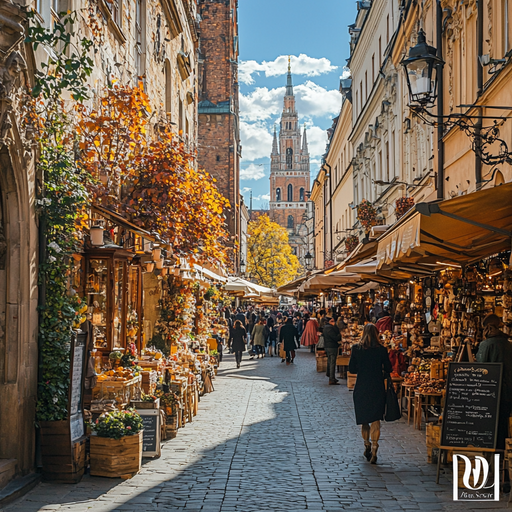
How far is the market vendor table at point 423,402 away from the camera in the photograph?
1119cm

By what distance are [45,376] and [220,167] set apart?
135ft

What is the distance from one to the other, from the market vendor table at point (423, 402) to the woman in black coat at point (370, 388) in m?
1.75

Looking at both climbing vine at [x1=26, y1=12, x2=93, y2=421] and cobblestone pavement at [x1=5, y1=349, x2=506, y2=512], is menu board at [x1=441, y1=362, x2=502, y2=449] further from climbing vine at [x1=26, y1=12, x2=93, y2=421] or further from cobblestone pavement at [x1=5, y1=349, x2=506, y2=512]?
climbing vine at [x1=26, y1=12, x2=93, y2=421]

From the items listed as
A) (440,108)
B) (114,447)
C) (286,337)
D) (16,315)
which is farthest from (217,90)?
(114,447)

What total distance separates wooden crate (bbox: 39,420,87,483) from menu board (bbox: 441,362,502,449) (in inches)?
159

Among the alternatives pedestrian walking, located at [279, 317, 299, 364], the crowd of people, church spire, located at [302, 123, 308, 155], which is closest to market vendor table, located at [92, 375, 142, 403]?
the crowd of people

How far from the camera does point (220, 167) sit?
48719 millimetres

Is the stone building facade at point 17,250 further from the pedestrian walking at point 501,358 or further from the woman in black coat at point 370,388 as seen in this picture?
the pedestrian walking at point 501,358

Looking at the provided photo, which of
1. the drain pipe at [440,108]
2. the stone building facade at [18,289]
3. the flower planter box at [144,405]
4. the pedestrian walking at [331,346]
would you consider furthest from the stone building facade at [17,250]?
the pedestrian walking at [331,346]

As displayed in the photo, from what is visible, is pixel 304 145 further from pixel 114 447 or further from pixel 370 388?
pixel 114 447

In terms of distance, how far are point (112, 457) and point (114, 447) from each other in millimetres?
111

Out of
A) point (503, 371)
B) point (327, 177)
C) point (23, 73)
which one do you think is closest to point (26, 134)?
point (23, 73)

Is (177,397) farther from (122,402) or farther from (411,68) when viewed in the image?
(411,68)
